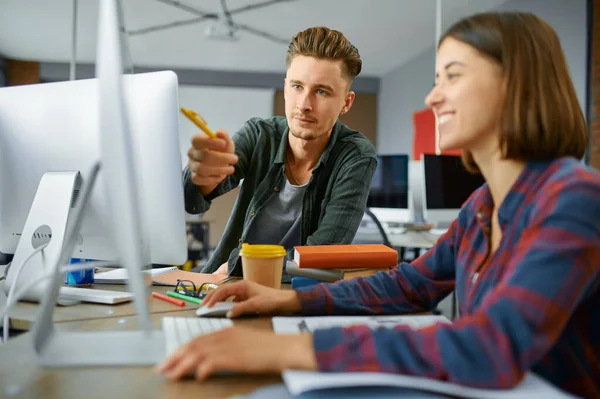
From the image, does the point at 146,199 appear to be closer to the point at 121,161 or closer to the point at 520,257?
the point at 121,161

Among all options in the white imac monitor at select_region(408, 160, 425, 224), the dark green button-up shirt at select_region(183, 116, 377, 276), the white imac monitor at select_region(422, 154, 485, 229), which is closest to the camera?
the dark green button-up shirt at select_region(183, 116, 377, 276)

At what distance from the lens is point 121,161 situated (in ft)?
2.03

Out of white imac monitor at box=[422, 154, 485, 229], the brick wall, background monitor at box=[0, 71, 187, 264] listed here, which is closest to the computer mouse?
background monitor at box=[0, 71, 187, 264]

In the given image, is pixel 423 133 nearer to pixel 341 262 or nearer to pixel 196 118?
pixel 341 262

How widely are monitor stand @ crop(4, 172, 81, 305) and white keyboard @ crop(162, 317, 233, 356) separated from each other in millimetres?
310

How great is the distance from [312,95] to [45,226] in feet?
2.92

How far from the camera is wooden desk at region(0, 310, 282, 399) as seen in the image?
583 mm

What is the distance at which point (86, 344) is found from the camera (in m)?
0.73

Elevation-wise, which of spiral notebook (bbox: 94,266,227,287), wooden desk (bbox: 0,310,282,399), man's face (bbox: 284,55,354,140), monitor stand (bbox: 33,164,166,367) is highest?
man's face (bbox: 284,55,354,140)

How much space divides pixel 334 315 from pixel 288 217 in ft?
2.58

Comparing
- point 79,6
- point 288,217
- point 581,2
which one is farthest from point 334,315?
point 79,6

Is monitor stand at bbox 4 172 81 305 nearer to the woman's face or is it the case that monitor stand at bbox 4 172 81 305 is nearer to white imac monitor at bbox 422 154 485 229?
the woman's face

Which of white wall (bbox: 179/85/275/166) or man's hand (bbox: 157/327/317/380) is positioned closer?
man's hand (bbox: 157/327/317/380)

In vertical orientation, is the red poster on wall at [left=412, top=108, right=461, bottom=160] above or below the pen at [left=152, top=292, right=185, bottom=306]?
above
